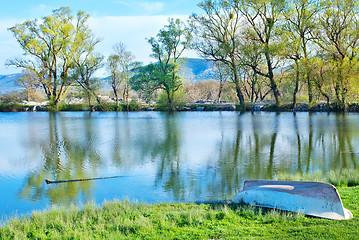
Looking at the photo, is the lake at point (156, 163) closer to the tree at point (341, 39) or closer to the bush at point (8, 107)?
the tree at point (341, 39)

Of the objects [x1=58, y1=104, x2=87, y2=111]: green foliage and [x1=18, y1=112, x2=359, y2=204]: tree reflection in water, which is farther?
[x1=58, y1=104, x2=87, y2=111]: green foliage

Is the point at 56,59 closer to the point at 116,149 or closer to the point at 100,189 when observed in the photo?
the point at 116,149

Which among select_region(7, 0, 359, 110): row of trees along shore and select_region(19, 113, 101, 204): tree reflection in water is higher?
select_region(7, 0, 359, 110): row of trees along shore

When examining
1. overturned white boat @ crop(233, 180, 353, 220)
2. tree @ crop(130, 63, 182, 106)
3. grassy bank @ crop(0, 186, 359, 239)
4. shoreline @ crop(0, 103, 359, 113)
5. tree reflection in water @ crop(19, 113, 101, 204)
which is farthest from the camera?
tree @ crop(130, 63, 182, 106)

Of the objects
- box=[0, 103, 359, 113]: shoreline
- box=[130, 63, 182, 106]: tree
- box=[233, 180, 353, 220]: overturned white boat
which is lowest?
box=[233, 180, 353, 220]: overturned white boat

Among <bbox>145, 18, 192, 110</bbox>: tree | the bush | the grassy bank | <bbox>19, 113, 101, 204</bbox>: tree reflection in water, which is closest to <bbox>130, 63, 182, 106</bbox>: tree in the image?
<bbox>145, 18, 192, 110</bbox>: tree

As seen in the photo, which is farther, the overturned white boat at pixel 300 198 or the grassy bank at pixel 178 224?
the overturned white boat at pixel 300 198

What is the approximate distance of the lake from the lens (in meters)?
7.92

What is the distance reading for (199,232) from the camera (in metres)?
4.96

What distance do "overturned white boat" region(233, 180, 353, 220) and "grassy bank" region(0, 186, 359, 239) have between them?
0.19 m

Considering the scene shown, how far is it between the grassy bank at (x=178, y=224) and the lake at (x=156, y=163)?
1335 millimetres

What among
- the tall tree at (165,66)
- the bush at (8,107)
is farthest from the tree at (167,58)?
the bush at (8,107)

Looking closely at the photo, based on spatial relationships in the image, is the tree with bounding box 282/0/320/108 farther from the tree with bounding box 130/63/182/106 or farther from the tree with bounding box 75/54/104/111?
the tree with bounding box 75/54/104/111

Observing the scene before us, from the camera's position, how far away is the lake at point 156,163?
7.92 metres
